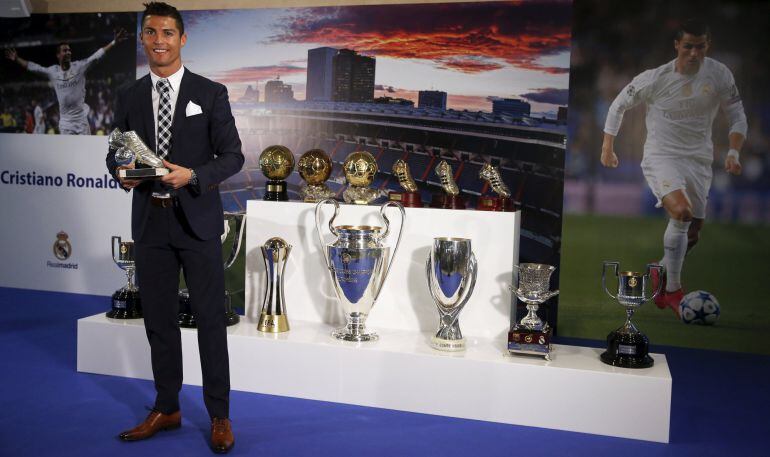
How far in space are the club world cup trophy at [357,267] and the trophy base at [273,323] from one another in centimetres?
27

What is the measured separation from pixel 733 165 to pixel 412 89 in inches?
86.7

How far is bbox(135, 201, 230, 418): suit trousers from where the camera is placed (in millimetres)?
2760

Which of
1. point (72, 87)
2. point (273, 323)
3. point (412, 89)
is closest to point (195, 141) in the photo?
point (273, 323)

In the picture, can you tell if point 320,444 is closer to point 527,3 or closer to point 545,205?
point 545,205

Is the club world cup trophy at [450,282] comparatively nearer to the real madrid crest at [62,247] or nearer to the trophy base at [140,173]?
the trophy base at [140,173]

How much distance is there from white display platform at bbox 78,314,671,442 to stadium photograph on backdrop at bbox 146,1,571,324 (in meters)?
1.85

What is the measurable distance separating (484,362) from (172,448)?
1.35 meters

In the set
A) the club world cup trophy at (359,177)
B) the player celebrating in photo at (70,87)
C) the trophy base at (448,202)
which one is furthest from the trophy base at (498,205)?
the player celebrating in photo at (70,87)

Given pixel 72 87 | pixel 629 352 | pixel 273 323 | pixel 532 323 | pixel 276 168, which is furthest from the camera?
pixel 72 87

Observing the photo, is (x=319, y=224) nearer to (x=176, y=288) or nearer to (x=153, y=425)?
(x=176, y=288)

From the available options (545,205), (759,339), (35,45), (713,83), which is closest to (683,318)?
(759,339)

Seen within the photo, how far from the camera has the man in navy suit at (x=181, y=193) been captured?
2.71 m

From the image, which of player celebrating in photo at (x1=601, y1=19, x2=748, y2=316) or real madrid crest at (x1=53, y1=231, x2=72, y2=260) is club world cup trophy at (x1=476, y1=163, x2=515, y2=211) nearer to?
player celebrating in photo at (x1=601, y1=19, x2=748, y2=316)

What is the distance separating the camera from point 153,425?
9.72ft
